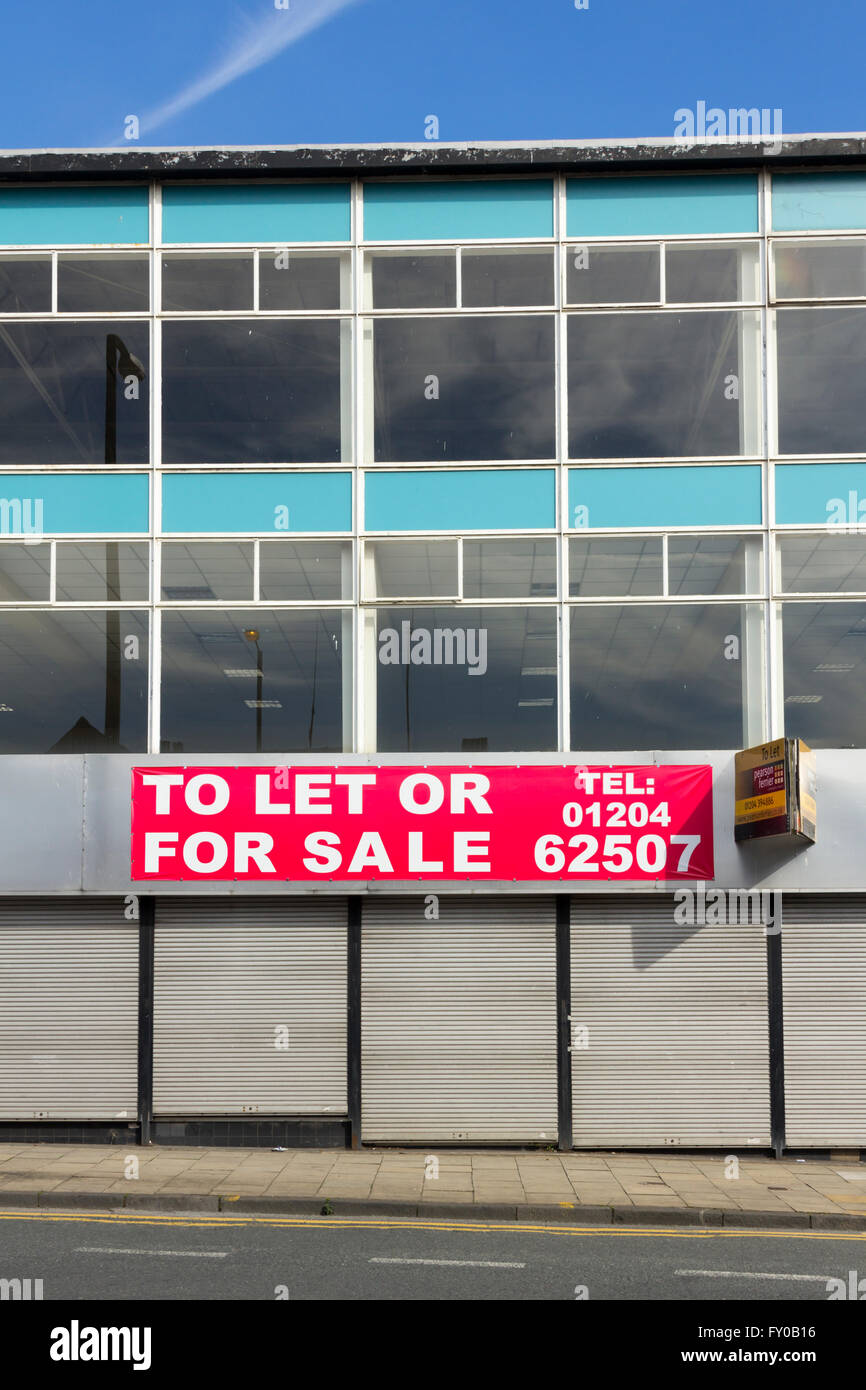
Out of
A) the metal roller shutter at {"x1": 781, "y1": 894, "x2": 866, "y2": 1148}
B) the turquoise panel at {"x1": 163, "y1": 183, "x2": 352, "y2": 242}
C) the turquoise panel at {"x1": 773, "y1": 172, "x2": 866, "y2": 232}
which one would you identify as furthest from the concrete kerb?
the turquoise panel at {"x1": 773, "y1": 172, "x2": 866, "y2": 232}

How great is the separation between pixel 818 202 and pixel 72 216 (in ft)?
31.9

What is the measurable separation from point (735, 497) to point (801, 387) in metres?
1.67

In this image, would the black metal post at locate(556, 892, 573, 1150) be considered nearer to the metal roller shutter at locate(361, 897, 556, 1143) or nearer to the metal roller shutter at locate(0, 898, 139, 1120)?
the metal roller shutter at locate(361, 897, 556, 1143)

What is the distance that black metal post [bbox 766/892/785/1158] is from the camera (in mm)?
14828

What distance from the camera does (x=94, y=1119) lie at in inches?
593

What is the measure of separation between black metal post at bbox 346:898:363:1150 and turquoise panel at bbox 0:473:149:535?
225 inches

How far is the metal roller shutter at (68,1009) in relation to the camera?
49.7 feet

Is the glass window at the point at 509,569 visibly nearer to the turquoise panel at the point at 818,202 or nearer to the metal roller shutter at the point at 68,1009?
the turquoise panel at the point at 818,202

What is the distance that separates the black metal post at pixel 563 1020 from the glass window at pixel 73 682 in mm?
5656

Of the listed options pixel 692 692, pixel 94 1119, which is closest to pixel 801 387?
pixel 692 692

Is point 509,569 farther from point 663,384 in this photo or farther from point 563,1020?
point 563,1020

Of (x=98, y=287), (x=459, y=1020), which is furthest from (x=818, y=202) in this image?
(x=459, y=1020)
